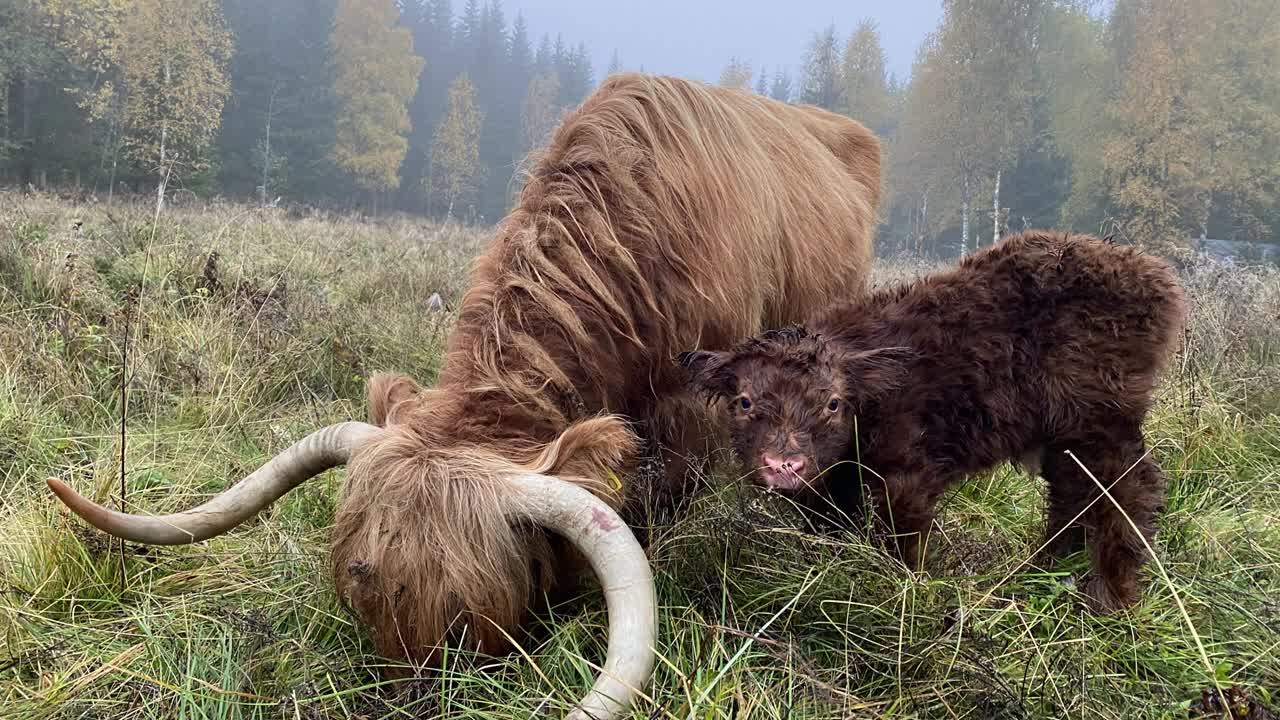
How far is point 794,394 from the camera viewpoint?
240 centimetres

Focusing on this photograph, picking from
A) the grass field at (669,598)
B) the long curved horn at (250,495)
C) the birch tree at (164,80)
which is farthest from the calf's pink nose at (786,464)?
the birch tree at (164,80)

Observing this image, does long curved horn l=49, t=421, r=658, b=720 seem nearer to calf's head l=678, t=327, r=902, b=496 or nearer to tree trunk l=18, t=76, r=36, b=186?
calf's head l=678, t=327, r=902, b=496

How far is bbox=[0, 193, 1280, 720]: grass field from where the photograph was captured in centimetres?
211

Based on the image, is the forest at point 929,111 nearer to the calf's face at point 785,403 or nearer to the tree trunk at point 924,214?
the tree trunk at point 924,214

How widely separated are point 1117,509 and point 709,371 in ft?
4.95

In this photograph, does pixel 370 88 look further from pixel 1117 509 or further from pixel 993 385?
pixel 1117 509

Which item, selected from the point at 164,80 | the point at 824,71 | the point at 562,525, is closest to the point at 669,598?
the point at 562,525

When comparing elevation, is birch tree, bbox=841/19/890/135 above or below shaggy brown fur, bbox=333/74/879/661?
above

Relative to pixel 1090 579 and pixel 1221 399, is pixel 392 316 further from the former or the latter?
pixel 1221 399

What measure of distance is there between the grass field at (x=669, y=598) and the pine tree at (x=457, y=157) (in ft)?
106

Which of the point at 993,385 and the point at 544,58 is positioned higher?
the point at 544,58

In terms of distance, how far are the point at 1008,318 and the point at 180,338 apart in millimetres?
4712

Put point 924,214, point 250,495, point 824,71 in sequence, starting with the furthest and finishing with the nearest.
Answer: point 824,71 → point 924,214 → point 250,495

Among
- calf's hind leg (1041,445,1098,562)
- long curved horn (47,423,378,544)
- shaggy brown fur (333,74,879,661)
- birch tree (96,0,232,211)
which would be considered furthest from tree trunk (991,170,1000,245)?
birch tree (96,0,232,211)
